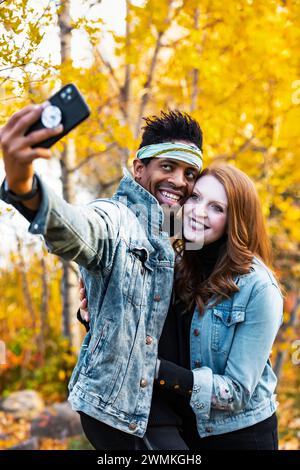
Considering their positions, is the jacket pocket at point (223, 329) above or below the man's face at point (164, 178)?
below

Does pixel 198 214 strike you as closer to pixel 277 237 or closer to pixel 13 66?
pixel 13 66

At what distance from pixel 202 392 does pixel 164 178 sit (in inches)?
38.6

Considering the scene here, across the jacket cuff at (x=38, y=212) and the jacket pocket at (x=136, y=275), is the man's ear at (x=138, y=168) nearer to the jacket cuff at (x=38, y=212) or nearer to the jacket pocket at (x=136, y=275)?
the jacket pocket at (x=136, y=275)

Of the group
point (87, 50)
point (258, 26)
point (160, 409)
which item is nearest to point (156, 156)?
point (160, 409)

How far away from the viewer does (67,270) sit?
638cm

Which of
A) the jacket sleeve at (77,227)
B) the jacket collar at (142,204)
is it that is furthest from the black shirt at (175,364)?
the jacket sleeve at (77,227)

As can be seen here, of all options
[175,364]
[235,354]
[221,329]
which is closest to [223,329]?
[221,329]

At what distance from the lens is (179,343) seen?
8.75ft

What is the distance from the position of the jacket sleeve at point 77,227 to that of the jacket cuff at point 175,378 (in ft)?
1.85

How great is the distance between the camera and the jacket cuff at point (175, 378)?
2.40 m

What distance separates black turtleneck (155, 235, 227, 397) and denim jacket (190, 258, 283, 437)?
0.04m

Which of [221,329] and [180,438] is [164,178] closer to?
[221,329]

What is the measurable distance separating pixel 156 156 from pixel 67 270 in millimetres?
3878
